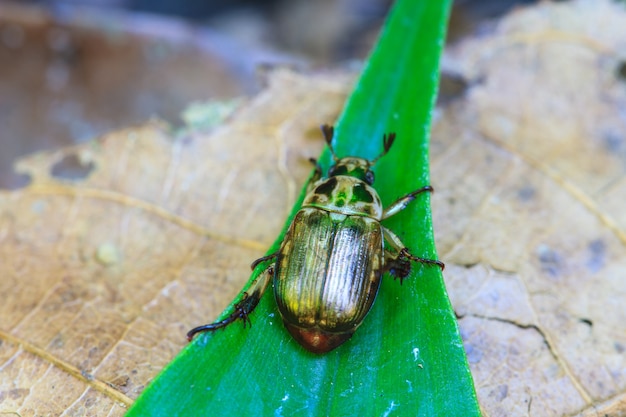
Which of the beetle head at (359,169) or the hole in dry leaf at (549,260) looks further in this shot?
the hole in dry leaf at (549,260)

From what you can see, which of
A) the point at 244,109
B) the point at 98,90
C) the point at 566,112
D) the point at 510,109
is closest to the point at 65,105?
the point at 98,90

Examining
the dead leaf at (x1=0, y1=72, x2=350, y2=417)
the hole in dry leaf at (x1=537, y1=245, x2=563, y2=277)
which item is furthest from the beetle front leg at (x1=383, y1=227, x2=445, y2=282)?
the hole in dry leaf at (x1=537, y1=245, x2=563, y2=277)

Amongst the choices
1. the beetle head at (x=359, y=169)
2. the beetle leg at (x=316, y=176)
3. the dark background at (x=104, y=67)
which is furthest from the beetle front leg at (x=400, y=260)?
the dark background at (x=104, y=67)

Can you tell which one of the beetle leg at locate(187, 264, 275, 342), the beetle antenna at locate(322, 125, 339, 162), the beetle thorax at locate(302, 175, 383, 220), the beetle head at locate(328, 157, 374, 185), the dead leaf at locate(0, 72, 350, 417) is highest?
the beetle antenna at locate(322, 125, 339, 162)

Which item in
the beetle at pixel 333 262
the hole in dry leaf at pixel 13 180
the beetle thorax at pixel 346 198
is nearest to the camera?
the beetle at pixel 333 262

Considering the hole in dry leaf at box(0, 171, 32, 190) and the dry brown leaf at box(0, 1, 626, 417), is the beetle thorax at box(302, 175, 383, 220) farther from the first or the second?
the hole in dry leaf at box(0, 171, 32, 190)

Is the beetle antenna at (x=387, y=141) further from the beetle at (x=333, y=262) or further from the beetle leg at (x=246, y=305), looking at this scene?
the beetle leg at (x=246, y=305)

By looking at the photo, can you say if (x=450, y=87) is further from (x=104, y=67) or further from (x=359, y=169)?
(x=104, y=67)

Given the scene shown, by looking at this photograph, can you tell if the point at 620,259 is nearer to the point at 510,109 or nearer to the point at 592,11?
the point at 510,109
